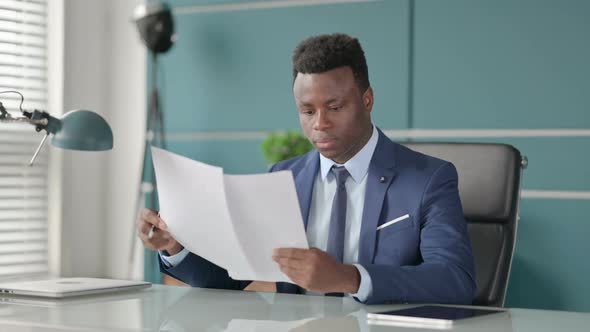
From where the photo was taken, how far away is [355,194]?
2.12 metres

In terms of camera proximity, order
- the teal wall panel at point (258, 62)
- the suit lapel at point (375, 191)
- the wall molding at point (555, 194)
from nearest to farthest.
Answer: the suit lapel at point (375, 191), the wall molding at point (555, 194), the teal wall panel at point (258, 62)

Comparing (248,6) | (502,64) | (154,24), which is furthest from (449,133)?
(154,24)

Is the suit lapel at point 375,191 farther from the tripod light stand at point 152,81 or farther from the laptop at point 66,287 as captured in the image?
the tripod light stand at point 152,81

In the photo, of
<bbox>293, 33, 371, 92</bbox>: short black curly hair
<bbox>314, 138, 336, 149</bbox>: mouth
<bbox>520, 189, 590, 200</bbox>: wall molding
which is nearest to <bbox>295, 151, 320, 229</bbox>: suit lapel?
<bbox>314, 138, 336, 149</bbox>: mouth

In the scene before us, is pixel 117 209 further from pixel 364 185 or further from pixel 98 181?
pixel 364 185

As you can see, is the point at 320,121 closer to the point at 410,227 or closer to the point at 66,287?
the point at 410,227

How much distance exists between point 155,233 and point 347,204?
458 mm

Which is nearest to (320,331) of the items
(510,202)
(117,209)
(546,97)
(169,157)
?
(169,157)

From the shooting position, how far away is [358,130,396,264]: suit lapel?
2031mm

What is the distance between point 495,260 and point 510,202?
0.48 feet

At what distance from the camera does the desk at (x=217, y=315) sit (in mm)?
1446

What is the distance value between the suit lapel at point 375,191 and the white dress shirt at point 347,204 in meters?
0.02

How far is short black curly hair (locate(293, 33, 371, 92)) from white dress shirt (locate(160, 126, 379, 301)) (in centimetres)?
17

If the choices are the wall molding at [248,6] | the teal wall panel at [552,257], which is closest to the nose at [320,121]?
the teal wall panel at [552,257]
